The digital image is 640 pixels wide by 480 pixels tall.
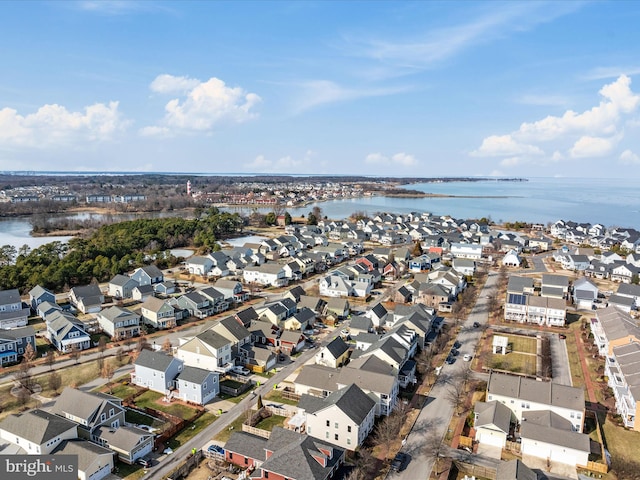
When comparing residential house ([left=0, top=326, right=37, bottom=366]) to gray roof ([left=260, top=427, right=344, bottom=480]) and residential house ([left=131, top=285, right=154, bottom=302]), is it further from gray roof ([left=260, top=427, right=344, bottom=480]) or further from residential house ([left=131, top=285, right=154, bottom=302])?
gray roof ([left=260, top=427, right=344, bottom=480])

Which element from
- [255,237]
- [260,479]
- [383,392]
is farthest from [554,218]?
[260,479]

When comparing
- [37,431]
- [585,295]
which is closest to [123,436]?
[37,431]

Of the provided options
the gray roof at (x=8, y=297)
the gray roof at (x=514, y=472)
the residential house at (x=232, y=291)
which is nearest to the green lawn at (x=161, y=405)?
the gray roof at (x=514, y=472)

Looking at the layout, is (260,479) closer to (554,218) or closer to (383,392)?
(383,392)

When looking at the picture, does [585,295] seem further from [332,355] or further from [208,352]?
[208,352]

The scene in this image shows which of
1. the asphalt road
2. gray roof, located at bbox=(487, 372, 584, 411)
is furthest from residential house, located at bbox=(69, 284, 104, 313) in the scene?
gray roof, located at bbox=(487, 372, 584, 411)
